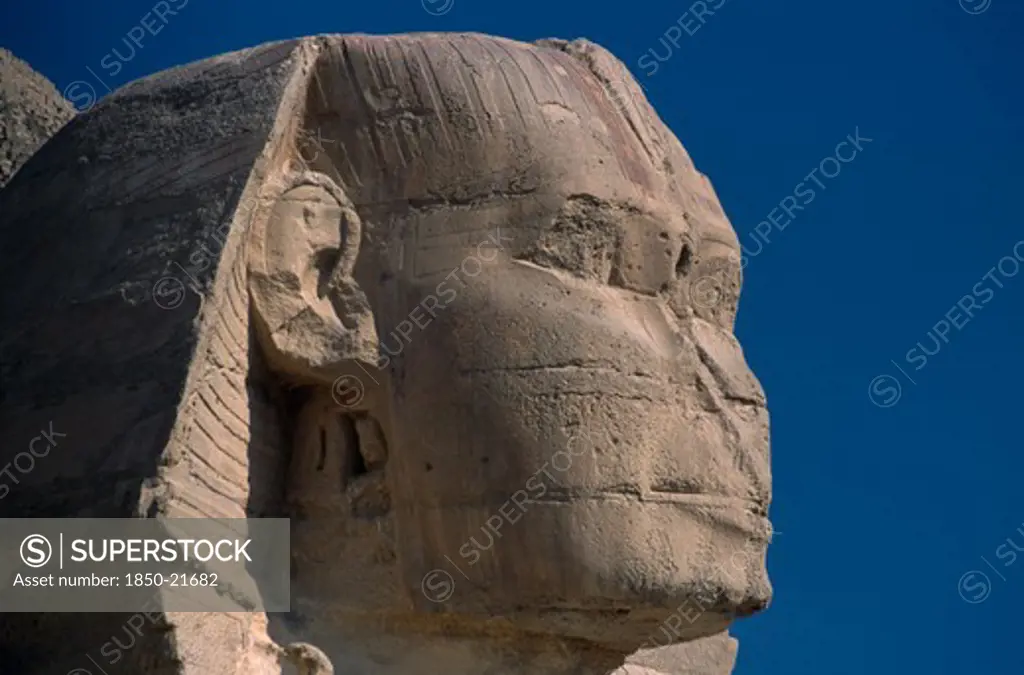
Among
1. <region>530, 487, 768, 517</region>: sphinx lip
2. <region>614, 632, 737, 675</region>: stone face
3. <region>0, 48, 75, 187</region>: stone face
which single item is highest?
<region>0, 48, 75, 187</region>: stone face

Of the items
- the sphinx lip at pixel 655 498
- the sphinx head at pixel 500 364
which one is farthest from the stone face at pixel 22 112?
the sphinx lip at pixel 655 498

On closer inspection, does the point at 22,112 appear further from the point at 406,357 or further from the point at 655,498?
the point at 655,498

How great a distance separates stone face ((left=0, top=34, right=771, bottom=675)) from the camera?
6910mm

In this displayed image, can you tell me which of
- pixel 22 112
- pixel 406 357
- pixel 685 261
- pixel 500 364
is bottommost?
pixel 500 364

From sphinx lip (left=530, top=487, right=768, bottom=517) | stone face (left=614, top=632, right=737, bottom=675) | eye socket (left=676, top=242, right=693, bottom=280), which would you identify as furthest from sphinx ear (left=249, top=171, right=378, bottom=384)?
stone face (left=614, top=632, right=737, bottom=675)

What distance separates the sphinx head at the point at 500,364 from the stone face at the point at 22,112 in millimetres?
2912

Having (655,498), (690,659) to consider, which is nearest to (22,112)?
(690,659)

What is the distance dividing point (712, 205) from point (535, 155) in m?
0.90

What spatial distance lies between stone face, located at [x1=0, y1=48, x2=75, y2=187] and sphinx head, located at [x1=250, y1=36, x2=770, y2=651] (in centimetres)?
291

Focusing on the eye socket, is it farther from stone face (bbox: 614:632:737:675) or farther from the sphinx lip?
stone face (bbox: 614:632:737:675)

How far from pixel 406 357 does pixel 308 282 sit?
0.46 m

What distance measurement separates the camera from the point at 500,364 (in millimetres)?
6992

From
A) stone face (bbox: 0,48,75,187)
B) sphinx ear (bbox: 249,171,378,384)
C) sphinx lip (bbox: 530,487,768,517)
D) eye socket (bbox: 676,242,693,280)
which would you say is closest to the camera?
sphinx lip (bbox: 530,487,768,517)

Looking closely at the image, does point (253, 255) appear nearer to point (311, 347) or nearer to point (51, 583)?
point (311, 347)
